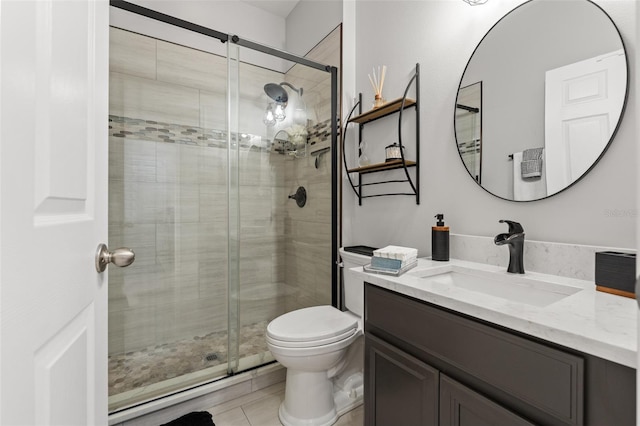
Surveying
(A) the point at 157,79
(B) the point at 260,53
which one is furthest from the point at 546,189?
(A) the point at 157,79

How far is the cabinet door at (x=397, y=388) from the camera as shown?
90 centimetres

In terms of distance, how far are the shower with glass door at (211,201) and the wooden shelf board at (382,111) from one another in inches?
9.7

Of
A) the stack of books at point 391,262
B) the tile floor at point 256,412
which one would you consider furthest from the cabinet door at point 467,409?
the tile floor at point 256,412

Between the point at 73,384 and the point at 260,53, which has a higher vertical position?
the point at 260,53

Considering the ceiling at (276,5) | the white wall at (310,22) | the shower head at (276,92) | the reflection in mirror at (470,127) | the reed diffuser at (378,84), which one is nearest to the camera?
the reflection in mirror at (470,127)

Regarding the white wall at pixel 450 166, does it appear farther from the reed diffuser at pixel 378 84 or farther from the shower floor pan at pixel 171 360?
the shower floor pan at pixel 171 360

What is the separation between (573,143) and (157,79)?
221 centimetres

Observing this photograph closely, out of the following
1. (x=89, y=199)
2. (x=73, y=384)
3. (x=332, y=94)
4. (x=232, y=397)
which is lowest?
(x=232, y=397)

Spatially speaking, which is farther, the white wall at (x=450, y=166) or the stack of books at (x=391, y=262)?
the stack of books at (x=391, y=262)

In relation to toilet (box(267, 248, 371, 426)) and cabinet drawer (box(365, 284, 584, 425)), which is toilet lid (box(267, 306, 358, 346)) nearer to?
toilet (box(267, 248, 371, 426))

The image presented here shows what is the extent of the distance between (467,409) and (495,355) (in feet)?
0.60

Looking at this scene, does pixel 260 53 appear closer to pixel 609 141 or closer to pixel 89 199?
pixel 89 199

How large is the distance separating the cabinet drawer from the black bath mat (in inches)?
44.3

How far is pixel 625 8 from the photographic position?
0.94 m
